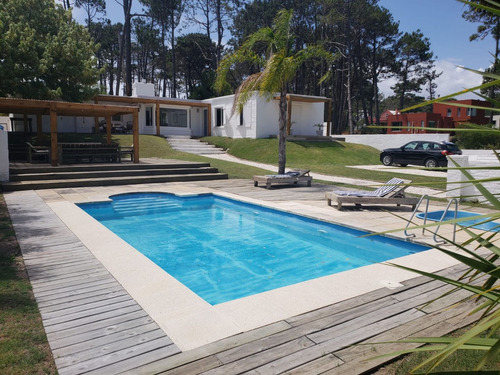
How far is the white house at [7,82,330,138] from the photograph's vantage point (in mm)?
24922

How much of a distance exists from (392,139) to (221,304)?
24.2 m

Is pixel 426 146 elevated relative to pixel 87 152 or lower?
elevated

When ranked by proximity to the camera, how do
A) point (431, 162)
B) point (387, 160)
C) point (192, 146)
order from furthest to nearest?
point (192, 146) → point (387, 160) → point (431, 162)

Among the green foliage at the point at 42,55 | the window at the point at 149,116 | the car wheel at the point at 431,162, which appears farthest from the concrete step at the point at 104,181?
the window at the point at 149,116

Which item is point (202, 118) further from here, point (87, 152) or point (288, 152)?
point (87, 152)

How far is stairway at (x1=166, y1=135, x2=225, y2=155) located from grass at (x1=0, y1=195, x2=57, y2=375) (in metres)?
19.6

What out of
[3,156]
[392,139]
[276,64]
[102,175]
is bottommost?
[102,175]

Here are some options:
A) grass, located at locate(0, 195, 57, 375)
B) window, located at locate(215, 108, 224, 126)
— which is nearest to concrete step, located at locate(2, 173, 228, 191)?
grass, located at locate(0, 195, 57, 375)

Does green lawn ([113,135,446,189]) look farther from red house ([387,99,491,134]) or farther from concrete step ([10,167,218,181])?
red house ([387,99,491,134])

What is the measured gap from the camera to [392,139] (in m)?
25.4

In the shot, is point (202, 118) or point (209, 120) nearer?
point (209, 120)

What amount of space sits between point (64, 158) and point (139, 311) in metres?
13.8

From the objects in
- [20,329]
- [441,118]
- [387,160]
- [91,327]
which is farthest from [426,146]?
[441,118]

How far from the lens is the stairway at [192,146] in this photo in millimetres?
24188
